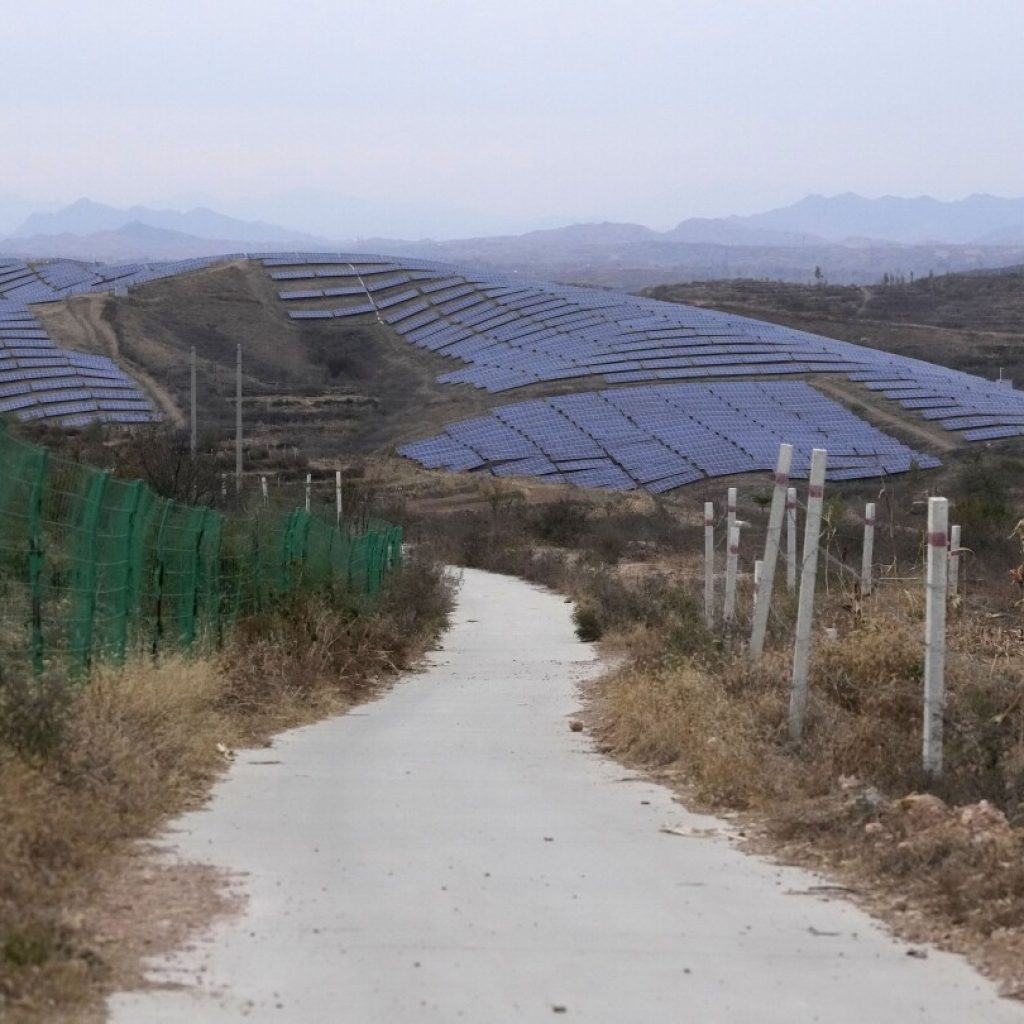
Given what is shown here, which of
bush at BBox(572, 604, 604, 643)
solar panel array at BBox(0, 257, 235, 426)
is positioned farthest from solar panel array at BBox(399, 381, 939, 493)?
bush at BBox(572, 604, 604, 643)

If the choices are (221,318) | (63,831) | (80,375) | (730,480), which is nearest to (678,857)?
(63,831)

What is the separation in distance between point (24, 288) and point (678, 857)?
302 ft

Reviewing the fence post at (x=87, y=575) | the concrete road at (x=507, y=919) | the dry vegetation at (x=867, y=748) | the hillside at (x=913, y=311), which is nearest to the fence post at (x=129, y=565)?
the fence post at (x=87, y=575)

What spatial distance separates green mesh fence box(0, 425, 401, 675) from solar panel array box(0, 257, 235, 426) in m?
43.3

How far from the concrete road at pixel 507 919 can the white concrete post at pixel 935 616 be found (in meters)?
1.21

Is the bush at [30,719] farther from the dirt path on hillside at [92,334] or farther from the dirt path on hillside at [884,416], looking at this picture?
the dirt path on hillside at [92,334]

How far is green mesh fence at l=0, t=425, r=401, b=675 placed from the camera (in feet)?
33.0

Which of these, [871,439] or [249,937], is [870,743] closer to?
[249,937]

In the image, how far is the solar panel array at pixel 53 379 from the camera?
65.6 meters

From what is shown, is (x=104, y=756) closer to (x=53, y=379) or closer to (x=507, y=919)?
(x=507, y=919)

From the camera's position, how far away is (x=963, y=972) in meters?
6.13

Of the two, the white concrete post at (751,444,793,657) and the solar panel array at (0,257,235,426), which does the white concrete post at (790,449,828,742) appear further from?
the solar panel array at (0,257,235,426)

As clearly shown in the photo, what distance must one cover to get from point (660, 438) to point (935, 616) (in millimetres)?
57327

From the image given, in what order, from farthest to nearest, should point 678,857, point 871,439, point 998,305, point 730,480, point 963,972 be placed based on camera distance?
point 998,305 → point 871,439 → point 730,480 → point 678,857 → point 963,972
